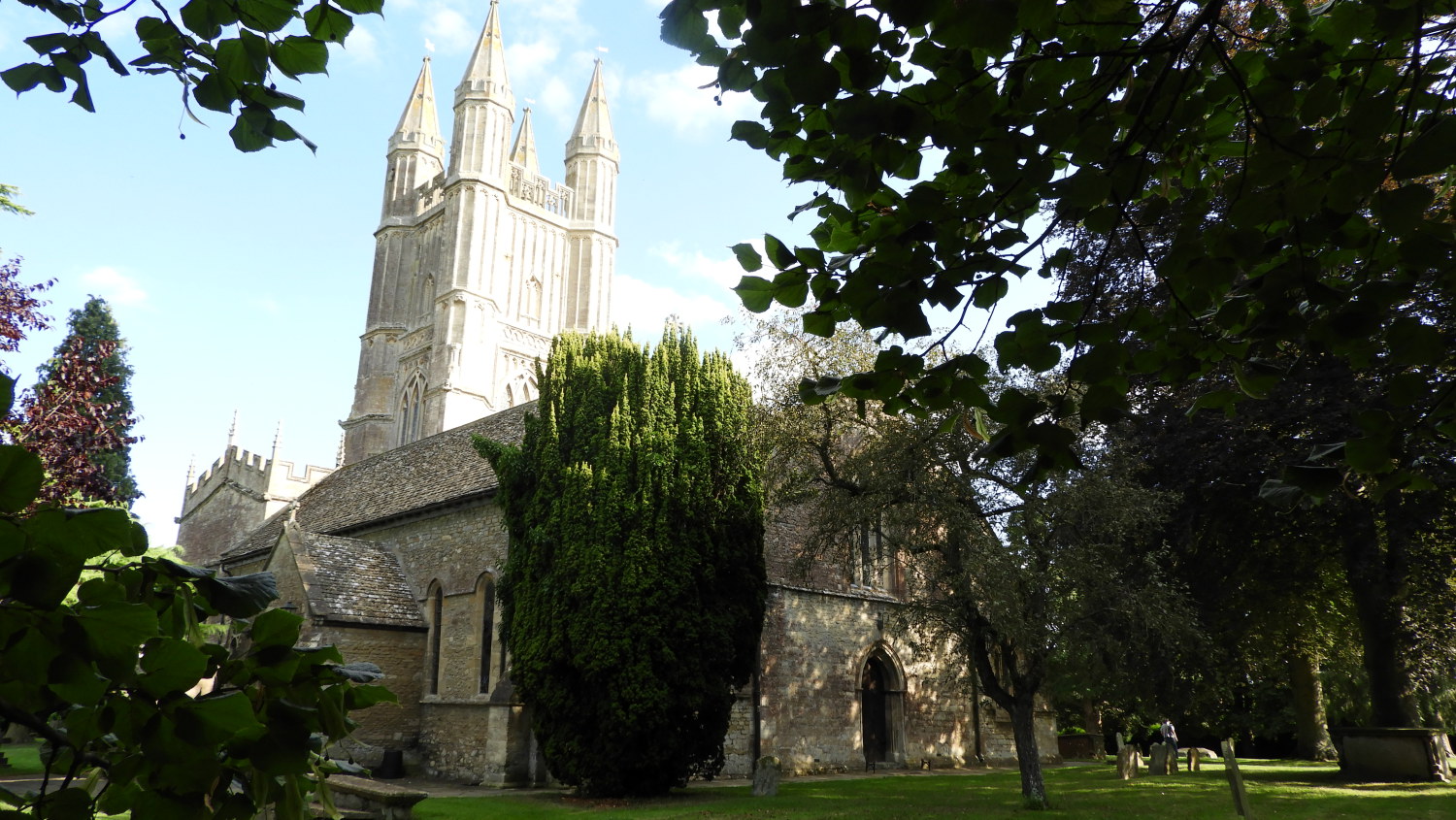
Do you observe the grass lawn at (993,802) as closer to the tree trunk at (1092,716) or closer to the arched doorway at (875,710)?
the arched doorway at (875,710)

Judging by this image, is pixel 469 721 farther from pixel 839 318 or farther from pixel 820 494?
pixel 839 318

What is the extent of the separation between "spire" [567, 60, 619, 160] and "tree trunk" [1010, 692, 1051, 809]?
49.2 metres

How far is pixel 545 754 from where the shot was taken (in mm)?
15844

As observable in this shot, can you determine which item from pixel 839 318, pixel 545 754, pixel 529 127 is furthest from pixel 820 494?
pixel 529 127

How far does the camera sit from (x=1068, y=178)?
2.95 metres

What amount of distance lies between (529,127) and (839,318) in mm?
66774

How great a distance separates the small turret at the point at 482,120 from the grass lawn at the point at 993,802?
42.2 m

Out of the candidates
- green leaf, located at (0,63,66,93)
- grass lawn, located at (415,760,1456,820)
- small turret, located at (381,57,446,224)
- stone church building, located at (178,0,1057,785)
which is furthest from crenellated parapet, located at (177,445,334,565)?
green leaf, located at (0,63,66,93)

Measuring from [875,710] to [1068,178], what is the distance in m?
21.0

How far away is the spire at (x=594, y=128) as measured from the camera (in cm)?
5809

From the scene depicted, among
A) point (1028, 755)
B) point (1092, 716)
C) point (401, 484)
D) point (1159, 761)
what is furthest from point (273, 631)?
point (1092, 716)

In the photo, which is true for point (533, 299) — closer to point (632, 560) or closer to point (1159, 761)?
point (632, 560)

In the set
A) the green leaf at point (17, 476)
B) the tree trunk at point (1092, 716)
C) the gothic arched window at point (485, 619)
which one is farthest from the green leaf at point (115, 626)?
the tree trunk at point (1092, 716)

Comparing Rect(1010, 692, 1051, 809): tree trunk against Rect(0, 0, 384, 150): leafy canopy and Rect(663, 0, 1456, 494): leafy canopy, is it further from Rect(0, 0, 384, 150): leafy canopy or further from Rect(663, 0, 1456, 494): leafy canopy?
Rect(0, 0, 384, 150): leafy canopy
